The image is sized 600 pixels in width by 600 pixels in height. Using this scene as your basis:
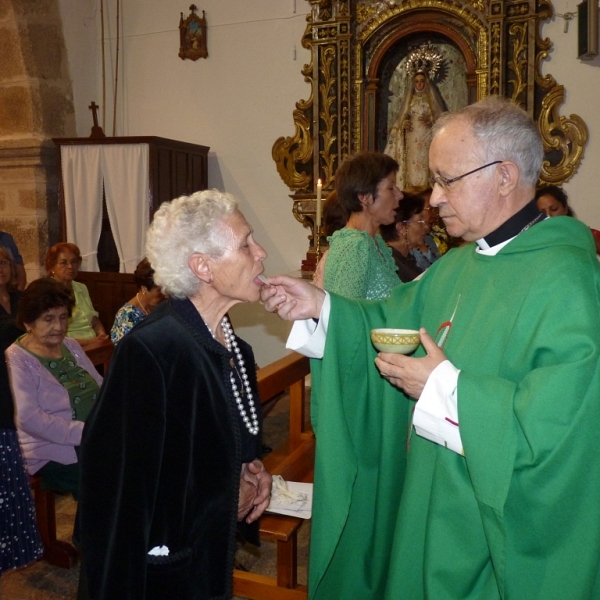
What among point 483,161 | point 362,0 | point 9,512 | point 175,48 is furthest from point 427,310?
point 175,48

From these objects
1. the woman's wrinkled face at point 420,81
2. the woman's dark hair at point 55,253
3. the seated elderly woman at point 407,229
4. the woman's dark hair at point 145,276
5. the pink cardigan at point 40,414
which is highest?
the woman's wrinkled face at point 420,81

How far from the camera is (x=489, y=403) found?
5.31 ft

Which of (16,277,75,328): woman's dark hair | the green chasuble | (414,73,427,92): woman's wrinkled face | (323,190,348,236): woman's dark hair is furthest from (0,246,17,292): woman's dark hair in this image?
(414,73,427,92): woman's wrinkled face

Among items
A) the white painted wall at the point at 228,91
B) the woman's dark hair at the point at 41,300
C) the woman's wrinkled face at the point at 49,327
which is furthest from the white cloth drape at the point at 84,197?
the woman's wrinkled face at the point at 49,327

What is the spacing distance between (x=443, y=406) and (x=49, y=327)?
91.4 inches

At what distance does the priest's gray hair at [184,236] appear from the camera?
1.92 meters

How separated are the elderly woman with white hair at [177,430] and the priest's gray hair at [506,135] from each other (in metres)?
0.72

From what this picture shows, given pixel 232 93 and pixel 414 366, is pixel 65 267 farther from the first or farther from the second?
pixel 414 366

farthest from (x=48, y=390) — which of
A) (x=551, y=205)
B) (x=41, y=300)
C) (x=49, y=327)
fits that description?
(x=551, y=205)

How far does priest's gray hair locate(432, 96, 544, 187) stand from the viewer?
1.81 metres

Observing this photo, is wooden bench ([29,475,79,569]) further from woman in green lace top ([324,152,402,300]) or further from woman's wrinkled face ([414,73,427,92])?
woman's wrinkled face ([414,73,427,92])

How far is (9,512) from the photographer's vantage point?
2.01m

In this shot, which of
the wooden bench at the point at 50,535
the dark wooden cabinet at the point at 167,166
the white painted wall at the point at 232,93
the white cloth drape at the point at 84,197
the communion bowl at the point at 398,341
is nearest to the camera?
the communion bowl at the point at 398,341

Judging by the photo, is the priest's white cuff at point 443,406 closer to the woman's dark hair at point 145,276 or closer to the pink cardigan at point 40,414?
the pink cardigan at point 40,414
